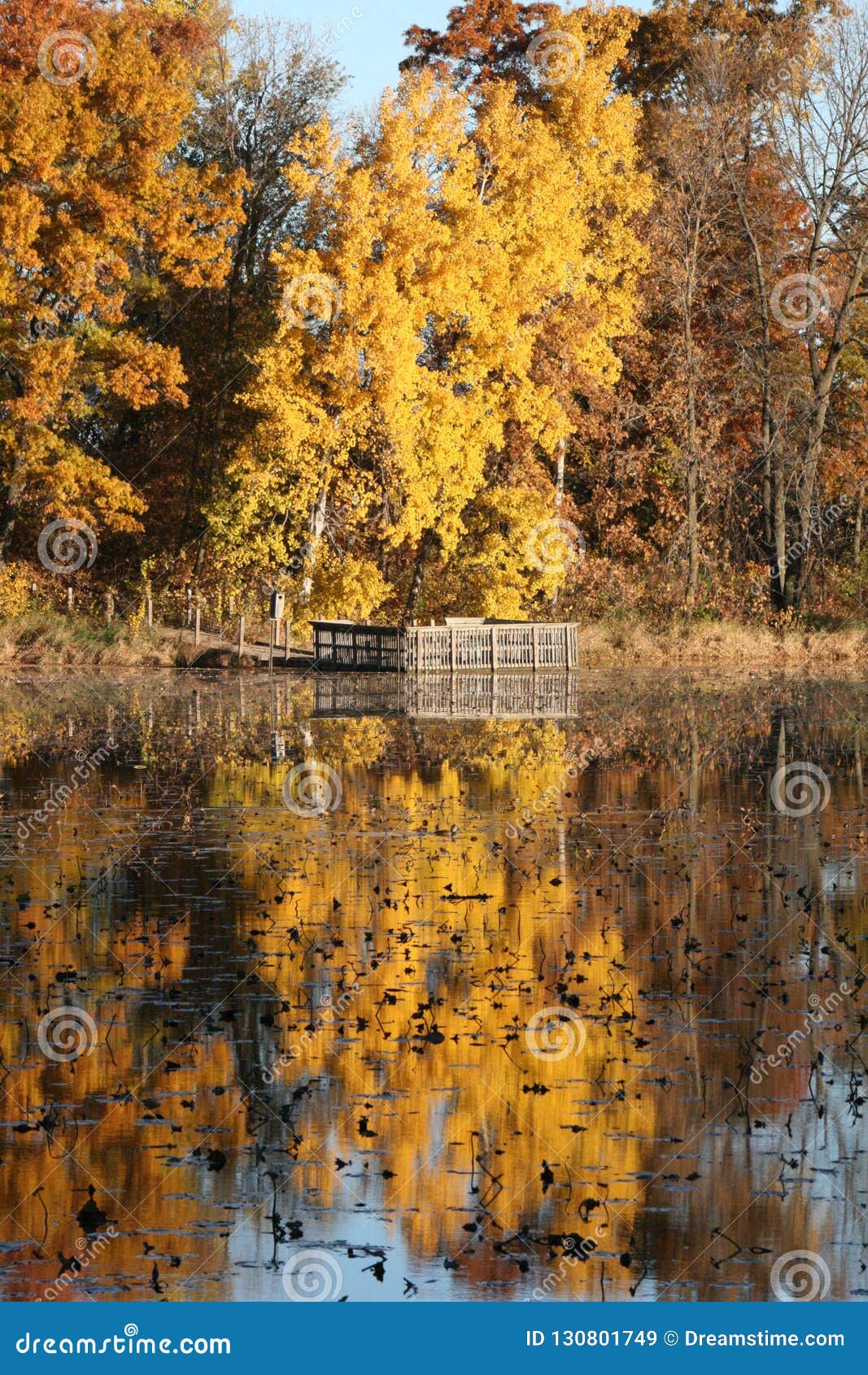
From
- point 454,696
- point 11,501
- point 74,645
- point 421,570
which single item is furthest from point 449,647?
point 11,501

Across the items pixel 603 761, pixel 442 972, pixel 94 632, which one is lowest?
pixel 442 972

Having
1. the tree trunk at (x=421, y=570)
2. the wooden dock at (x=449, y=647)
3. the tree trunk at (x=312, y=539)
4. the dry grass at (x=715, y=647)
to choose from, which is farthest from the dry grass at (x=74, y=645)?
the dry grass at (x=715, y=647)

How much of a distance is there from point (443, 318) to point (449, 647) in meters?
10.3

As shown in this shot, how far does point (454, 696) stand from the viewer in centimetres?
3888

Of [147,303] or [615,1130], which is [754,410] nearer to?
[147,303]

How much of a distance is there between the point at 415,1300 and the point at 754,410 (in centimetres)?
5654

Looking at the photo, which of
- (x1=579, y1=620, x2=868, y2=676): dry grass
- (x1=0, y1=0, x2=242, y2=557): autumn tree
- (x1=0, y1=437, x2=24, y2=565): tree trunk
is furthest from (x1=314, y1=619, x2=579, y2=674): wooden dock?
(x1=0, y1=437, x2=24, y2=565): tree trunk

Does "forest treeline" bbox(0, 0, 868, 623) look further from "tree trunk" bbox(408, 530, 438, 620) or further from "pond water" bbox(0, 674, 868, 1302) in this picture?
"pond water" bbox(0, 674, 868, 1302)

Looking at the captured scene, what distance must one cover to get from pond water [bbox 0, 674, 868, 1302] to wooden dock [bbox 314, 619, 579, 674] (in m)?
23.1

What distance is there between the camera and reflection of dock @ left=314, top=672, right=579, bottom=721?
112ft

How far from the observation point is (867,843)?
1755 cm

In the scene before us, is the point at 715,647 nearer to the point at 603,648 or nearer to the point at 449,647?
the point at 603,648

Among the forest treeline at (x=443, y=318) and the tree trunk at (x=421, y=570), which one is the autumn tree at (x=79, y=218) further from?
the tree trunk at (x=421, y=570)

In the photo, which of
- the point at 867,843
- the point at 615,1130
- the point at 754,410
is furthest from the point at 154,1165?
the point at 754,410
